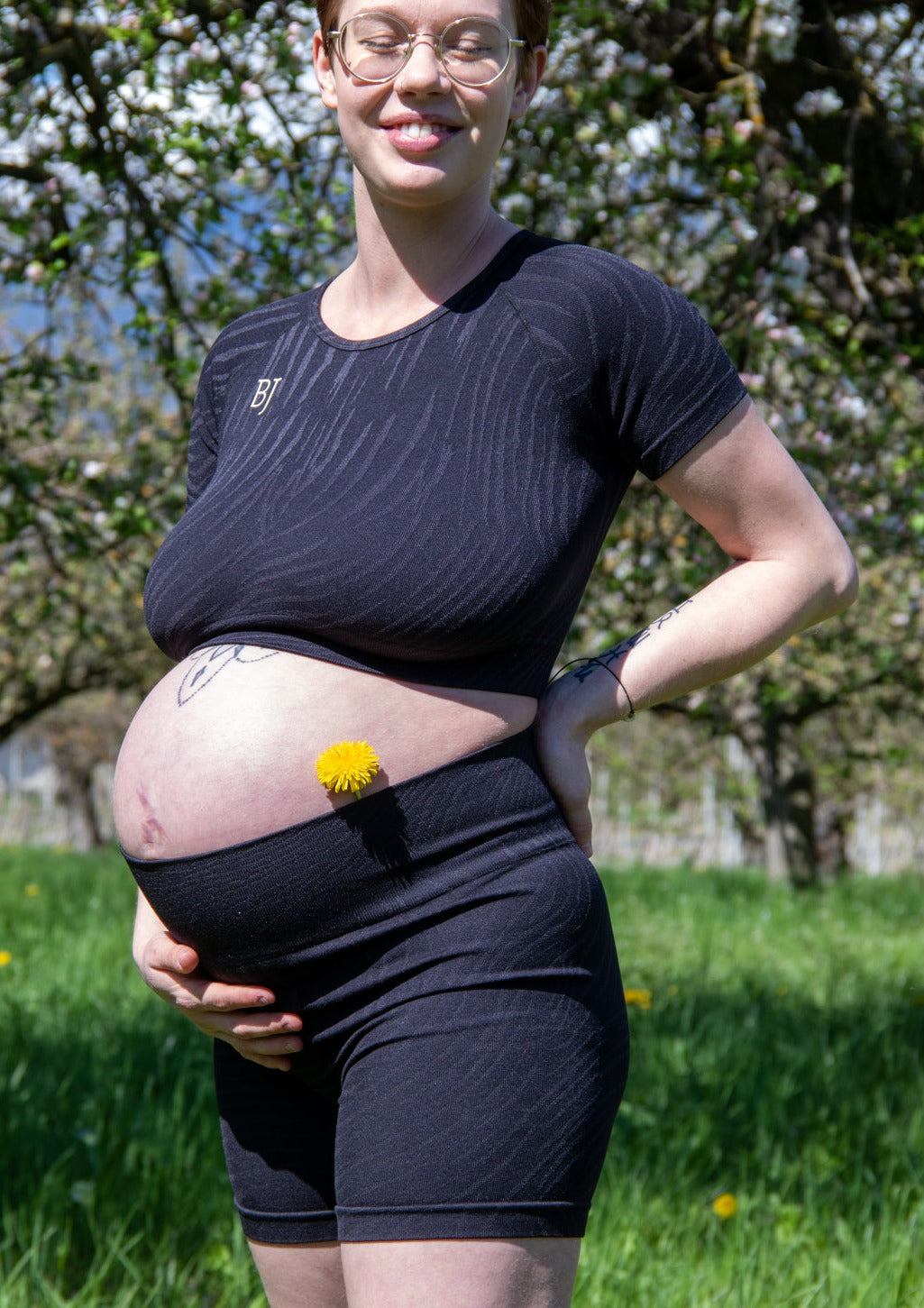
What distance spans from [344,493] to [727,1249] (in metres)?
1.90

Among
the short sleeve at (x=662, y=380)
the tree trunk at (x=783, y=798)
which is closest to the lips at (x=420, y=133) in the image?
the short sleeve at (x=662, y=380)

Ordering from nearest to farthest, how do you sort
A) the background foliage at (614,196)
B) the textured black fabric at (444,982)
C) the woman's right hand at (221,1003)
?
the textured black fabric at (444,982), the woman's right hand at (221,1003), the background foliage at (614,196)

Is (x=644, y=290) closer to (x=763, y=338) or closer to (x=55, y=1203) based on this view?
(x=55, y=1203)

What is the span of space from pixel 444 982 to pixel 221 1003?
24 centimetres

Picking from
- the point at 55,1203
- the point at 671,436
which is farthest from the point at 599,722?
the point at 55,1203

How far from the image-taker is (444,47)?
138 centimetres

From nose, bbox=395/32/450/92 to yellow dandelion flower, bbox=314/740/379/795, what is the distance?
2.06 feet

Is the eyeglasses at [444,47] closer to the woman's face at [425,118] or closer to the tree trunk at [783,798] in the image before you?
the woman's face at [425,118]

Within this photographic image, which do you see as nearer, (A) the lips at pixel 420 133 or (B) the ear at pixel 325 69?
(A) the lips at pixel 420 133

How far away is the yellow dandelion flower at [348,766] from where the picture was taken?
1.27 metres

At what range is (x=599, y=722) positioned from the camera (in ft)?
4.63

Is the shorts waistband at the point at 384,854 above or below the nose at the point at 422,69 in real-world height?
below

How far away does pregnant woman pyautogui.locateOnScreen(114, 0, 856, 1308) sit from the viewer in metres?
1.23

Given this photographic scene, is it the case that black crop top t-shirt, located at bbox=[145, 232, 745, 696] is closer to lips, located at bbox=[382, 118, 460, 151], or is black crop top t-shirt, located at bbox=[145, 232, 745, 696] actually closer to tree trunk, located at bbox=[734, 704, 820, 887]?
lips, located at bbox=[382, 118, 460, 151]
